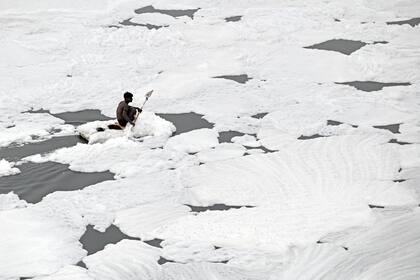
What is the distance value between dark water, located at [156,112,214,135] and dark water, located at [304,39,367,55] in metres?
→ 3.28

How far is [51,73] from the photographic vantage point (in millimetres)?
9945

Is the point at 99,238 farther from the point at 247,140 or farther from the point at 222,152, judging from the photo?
the point at 247,140

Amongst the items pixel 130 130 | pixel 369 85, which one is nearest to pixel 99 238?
pixel 130 130

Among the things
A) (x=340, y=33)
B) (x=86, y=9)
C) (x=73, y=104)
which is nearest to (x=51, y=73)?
(x=73, y=104)

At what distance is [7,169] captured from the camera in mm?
6988

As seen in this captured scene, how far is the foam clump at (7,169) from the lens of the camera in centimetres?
695

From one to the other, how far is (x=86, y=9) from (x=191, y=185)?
7.59 meters

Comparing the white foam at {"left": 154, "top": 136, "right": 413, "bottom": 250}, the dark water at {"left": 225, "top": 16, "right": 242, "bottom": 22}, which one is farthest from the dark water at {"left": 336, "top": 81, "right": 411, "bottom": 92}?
the dark water at {"left": 225, "top": 16, "right": 242, "bottom": 22}

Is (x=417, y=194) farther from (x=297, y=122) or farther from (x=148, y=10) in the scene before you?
(x=148, y=10)

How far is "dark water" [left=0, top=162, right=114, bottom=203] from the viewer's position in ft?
21.6

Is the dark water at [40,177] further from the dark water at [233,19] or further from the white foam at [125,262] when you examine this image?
the dark water at [233,19]

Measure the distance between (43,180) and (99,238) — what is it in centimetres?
142

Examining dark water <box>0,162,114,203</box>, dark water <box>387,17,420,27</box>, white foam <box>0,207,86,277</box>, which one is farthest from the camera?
dark water <box>387,17,420,27</box>

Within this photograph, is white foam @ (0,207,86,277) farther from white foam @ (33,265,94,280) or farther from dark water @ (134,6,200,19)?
dark water @ (134,6,200,19)
